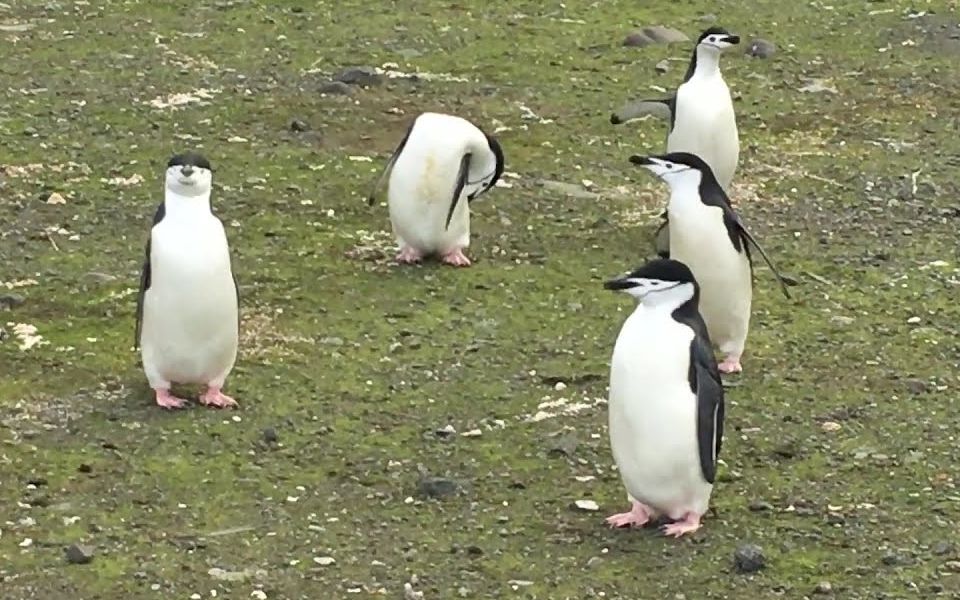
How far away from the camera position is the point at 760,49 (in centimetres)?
1070

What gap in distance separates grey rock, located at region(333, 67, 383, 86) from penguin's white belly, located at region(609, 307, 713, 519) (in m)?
5.23

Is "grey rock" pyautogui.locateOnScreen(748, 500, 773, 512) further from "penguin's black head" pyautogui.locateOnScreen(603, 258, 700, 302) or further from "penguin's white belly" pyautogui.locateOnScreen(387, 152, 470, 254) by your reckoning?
"penguin's white belly" pyautogui.locateOnScreen(387, 152, 470, 254)

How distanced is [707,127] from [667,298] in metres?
3.02

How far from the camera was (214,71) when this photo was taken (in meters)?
10.0

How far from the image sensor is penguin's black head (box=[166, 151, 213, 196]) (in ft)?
18.6

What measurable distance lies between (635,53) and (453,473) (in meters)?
5.81

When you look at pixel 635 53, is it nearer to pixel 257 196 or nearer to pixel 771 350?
pixel 257 196

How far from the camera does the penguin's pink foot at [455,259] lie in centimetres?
734

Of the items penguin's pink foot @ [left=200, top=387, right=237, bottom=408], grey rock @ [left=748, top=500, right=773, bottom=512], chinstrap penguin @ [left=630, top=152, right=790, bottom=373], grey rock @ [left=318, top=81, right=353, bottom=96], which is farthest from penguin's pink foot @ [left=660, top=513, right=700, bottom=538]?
grey rock @ [left=318, top=81, right=353, bottom=96]

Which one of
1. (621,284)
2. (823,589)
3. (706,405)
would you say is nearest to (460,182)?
(621,284)

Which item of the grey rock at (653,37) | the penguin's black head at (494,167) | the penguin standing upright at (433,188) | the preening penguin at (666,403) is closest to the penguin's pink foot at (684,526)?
the preening penguin at (666,403)

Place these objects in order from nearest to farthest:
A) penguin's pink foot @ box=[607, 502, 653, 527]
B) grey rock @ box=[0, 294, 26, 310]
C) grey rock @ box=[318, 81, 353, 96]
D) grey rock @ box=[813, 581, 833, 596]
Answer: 1. grey rock @ box=[813, 581, 833, 596]
2. penguin's pink foot @ box=[607, 502, 653, 527]
3. grey rock @ box=[0, 294, 26, 310]
4. grey rock @ box=[318, 81, 353, 96]

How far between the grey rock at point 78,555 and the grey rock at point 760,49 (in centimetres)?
672

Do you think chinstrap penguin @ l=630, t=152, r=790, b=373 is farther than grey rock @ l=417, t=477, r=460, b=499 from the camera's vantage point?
Yes
